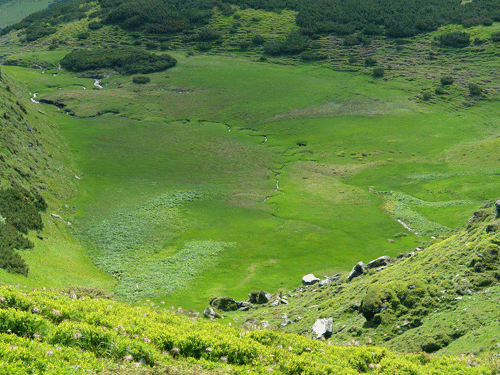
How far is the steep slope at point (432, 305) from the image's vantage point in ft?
69.9

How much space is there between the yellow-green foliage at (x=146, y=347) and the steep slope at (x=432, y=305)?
9.63 ft

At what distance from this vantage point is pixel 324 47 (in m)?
182

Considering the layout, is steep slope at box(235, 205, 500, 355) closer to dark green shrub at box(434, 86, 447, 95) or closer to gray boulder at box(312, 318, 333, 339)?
gray boulder at box(312, 318, 333, 339)

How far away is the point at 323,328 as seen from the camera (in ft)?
85.5

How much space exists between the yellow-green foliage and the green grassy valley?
0.32 feet

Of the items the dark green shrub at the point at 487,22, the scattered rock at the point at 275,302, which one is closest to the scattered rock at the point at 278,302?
→ the scattered rock at the point at 275,302

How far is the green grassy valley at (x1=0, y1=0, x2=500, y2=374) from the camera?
829 inches

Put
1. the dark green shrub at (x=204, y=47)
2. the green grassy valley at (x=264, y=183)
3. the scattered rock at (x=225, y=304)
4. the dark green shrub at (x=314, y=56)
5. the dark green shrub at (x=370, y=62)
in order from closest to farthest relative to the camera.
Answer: the green grassy valley at (x=264, y=183) < the scattered rock at (x=225, y=304) < the dark green shrub at (x=370, y=62) < the dark green shrub at (x=314, y=56) < the dark green shrub at (x=204, y=47)

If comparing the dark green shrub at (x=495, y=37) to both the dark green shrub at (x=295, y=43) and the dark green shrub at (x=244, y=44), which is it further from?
the dark green shrub at (x=244, y=44)

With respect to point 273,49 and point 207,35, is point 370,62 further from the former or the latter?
point 207,35

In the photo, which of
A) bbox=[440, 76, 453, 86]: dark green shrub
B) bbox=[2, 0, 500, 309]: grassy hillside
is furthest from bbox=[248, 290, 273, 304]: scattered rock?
bbox=[440, 76, 453, 86]: dark green shrub

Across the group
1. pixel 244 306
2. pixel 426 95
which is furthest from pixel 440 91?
pixel 244 306

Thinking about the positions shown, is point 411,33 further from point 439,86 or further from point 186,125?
point 186,125

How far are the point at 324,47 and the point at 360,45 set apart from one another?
47.2ft
